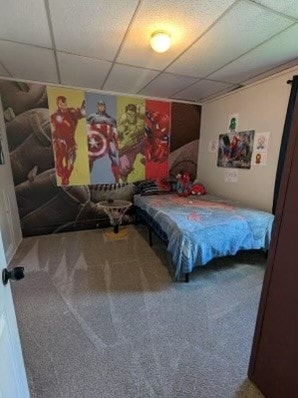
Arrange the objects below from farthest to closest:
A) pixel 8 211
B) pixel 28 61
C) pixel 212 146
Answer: pixel 212 146
pixel 8 211
pixel 28 61

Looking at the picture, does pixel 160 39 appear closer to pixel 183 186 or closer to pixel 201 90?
pixel 201 90

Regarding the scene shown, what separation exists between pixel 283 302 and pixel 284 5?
6.20ft

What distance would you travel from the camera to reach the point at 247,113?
10.1 ft

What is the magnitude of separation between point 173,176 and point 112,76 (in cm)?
210

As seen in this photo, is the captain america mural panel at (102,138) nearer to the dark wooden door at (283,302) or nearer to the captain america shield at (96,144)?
the captain america shield at (96,144)

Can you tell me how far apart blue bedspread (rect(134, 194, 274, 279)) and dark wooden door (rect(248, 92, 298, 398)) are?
965 millimetres

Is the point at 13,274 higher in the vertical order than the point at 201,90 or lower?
lower

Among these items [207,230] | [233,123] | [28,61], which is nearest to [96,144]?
[28,61]

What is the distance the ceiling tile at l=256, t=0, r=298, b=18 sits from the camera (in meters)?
1.41

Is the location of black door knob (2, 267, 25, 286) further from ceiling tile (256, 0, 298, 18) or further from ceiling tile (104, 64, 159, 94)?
ceiling tile (104, 64, 159, 94)

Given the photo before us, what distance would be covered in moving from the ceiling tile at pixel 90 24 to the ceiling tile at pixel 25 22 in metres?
0.08

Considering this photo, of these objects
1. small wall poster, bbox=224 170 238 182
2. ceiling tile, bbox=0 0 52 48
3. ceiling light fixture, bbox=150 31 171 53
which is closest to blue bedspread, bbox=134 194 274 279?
small wall poster, bbox=224 170 238 182

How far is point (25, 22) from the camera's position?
1657 mm

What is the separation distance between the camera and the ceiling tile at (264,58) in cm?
186
